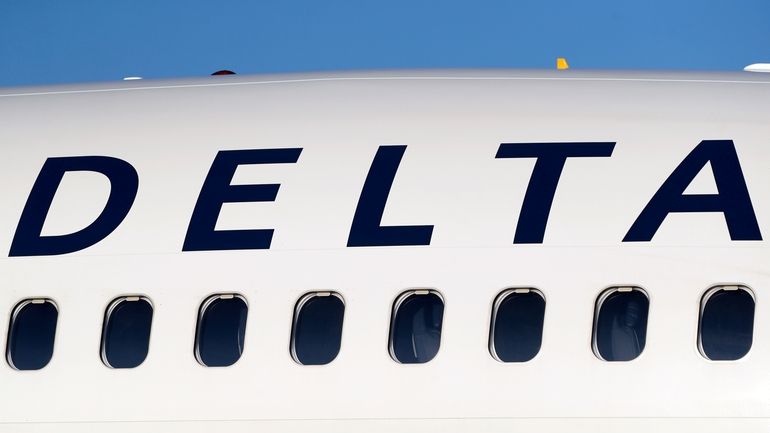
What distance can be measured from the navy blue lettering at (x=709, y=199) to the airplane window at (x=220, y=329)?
8.90 feet

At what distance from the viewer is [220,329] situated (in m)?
7.75

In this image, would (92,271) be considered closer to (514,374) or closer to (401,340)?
(401,340)

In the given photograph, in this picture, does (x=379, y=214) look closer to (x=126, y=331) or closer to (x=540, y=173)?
(x=540, y=173)

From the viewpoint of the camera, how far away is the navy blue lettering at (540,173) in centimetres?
749

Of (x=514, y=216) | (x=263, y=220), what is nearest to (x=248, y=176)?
(x=263, y=220)

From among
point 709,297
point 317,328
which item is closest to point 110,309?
point 317,328

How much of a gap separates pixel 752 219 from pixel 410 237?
7.51ft

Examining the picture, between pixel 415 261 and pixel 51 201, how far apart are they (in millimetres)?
2886

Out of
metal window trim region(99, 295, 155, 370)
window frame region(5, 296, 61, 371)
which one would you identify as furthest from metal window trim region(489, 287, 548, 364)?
window frame region(5, 296, 61, 371)

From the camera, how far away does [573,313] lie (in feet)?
23.7

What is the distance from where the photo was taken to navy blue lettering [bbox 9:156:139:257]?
8094mm

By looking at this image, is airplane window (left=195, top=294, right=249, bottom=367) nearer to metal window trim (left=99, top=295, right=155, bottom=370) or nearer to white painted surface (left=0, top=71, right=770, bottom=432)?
white painted surface (left=0, top=71, right=770, bottom=432)

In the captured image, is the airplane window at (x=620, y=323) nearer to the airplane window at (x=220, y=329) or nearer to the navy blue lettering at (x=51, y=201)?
the airplane window at (x=220, y=329)

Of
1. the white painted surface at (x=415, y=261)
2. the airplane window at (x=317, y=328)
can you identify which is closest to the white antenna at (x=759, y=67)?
the white painted surface at (x=415, y=261)
